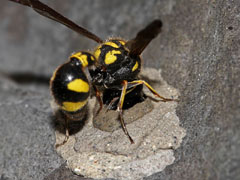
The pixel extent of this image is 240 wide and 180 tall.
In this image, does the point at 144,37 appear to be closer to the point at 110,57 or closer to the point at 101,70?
the point at 110,57

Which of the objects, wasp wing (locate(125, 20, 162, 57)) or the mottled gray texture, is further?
wasp wing (locate(125, 20, 162, 57))

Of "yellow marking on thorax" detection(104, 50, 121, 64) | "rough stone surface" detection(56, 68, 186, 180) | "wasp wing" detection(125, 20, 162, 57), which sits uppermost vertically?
"wasp wing" detection(125, 20, 162, 57)

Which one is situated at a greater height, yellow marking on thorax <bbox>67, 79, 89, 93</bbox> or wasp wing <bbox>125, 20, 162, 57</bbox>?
wasp wing <bbox>125, 20, 162, 57</bbox>

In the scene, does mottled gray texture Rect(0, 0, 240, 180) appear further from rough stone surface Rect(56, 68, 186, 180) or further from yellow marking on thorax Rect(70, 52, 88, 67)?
yellow marking on thorax Rect(70, 52, 88, 67)

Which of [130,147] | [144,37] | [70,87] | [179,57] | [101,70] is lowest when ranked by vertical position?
[130,147]

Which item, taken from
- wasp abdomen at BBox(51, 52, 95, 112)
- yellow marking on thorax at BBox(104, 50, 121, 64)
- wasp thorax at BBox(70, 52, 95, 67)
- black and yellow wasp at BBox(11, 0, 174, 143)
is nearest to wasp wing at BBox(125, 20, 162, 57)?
black and yellow wasp at BBox(11, 0, 174, 143)

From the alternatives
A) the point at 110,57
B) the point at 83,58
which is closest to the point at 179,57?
the point at 110,57

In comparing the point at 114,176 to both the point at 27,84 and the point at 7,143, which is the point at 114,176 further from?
the point at 27,84

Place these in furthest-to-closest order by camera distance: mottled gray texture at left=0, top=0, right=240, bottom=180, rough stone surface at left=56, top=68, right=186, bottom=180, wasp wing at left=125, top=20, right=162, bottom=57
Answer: rough stone surface at left=56, top=68, right=186, bottom=180 < wasp wing at left=125, top=20, right=162, bottom=57 < mottled gray texture at left=0, top=0, right=240, bottom=180
